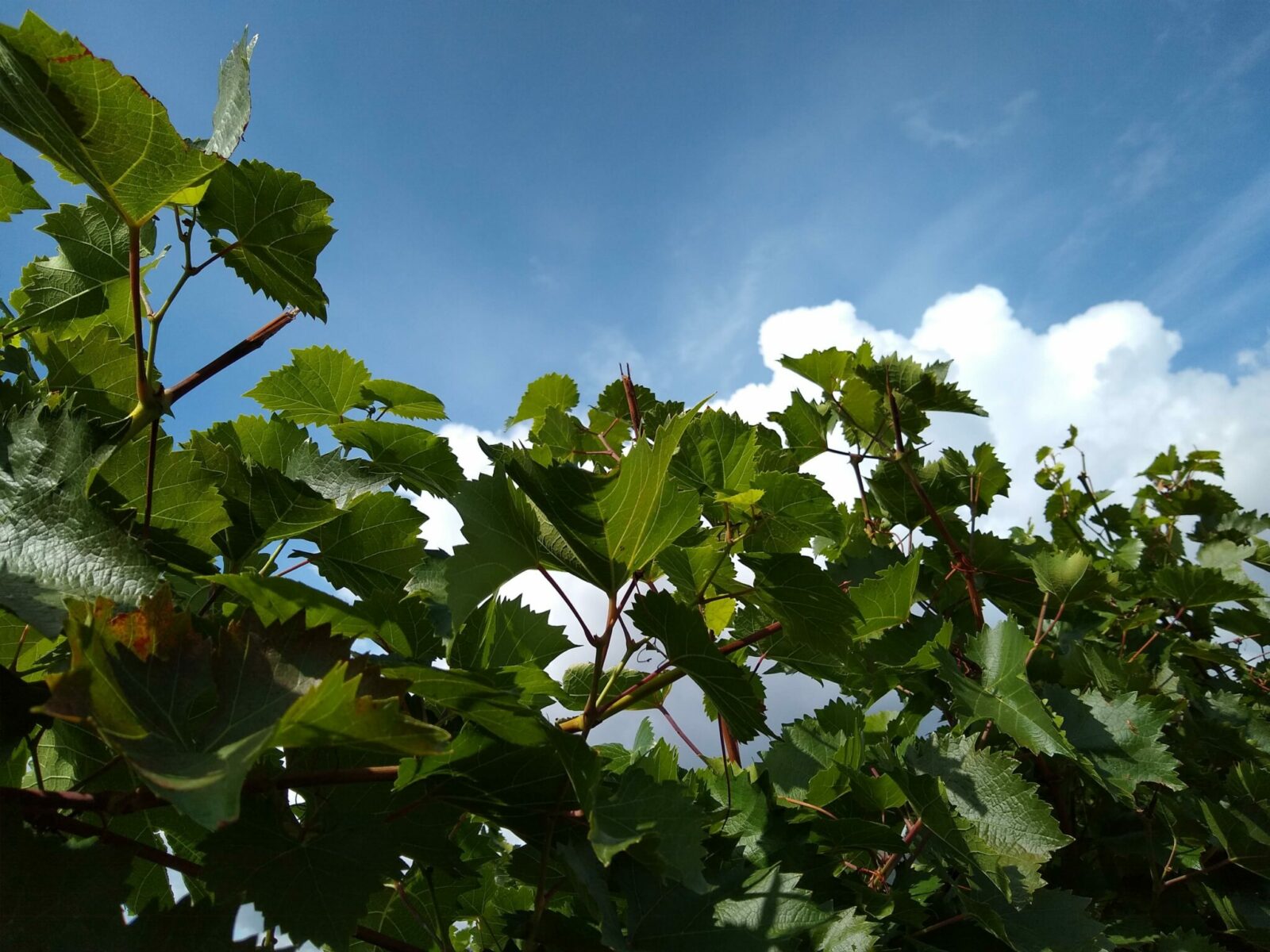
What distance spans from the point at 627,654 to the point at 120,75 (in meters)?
0.76

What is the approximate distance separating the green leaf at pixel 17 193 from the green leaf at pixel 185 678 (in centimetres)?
89

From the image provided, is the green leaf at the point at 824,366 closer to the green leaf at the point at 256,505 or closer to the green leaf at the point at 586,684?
the green leaf at the point at 586,684

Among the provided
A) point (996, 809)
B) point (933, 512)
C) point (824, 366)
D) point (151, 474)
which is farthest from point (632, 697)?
point (824, 366)

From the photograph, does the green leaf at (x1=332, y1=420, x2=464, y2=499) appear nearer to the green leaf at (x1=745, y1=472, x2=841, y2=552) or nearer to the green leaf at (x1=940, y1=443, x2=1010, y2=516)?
the green leaf at (x1=745, y1=472, x2=841, y2=552)

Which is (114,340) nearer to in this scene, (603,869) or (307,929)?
(307,929)

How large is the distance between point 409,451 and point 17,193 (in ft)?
2.22

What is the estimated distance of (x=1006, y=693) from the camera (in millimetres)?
1551

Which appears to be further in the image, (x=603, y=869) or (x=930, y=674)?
(x=930, y=674)

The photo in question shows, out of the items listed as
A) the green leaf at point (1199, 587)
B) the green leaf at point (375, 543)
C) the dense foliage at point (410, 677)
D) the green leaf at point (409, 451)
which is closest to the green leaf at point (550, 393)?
the dense foliage at point (410, 677)

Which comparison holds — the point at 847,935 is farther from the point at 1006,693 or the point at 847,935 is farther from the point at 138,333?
the point at 138,333

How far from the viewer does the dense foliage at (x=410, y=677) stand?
2.21ft

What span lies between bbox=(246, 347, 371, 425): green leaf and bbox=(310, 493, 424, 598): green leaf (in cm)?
42

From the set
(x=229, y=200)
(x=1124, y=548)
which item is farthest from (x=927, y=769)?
(x=1124, y=548)

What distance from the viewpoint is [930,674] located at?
1.77 metres
